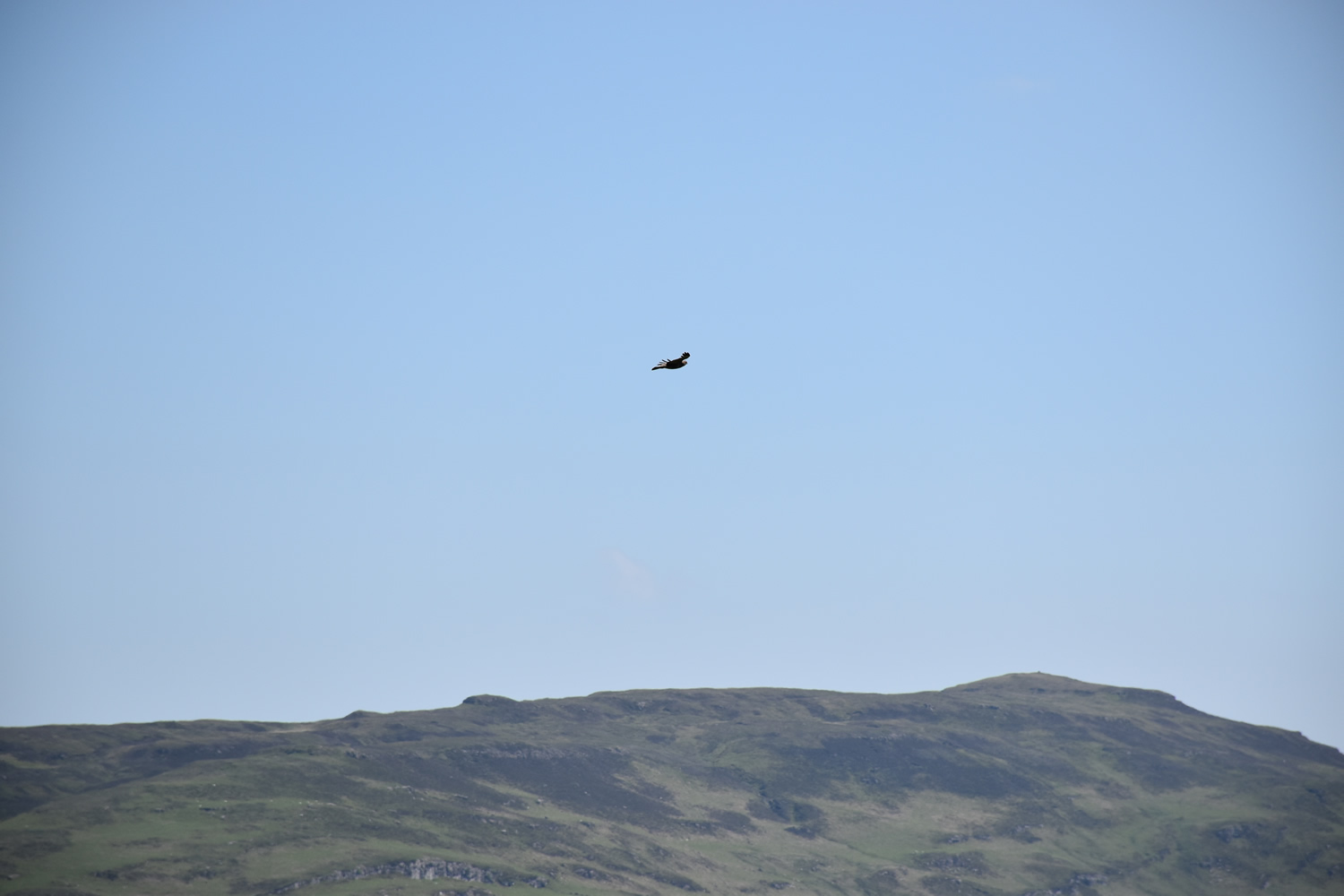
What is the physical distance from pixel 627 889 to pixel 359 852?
1521 inches

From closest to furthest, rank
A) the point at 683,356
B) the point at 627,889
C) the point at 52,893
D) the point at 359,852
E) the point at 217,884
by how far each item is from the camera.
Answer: the point at 683,356 < the point at 52,893 < the point at 217,884 < the point at 359,852 < the point at 627,889

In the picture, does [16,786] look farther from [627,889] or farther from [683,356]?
[683,356]

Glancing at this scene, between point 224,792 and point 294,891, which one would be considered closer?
point 294,891

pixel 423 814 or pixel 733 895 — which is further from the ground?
pixel 423 814

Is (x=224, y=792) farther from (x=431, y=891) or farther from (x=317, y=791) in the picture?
(x=431, y=891)

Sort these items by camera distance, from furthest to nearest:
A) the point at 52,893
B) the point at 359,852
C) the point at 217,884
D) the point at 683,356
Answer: the point at 359,852, the point at 217,884, the point at 52,893, the point at 683,356

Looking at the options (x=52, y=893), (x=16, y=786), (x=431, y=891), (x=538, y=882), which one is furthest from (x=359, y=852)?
(x=16, y=786)

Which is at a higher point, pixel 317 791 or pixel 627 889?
pixel 317 791

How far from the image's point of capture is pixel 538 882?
18062 centimetres

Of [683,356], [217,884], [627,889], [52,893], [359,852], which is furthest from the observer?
[627,889]

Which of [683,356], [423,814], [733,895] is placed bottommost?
[733,895]

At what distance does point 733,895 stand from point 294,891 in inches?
2631

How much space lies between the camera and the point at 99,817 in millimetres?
173750

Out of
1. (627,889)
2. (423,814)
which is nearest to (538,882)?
(627,889)
